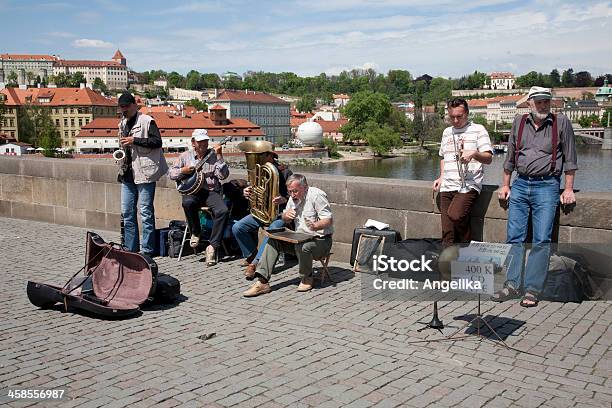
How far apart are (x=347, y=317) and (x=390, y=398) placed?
174 cm

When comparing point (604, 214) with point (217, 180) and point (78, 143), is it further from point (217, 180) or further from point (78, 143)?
point (78, 143)

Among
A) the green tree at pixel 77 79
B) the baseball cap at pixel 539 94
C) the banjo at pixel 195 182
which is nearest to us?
the baseball cap at pixel 539 94

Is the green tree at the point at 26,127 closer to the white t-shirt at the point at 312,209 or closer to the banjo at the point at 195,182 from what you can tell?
the banjo at the point at 195,182

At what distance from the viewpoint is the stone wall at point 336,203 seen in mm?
6625

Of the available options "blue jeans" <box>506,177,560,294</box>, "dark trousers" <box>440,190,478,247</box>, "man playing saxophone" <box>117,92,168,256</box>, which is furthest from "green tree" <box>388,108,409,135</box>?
"blue jeans" <box>506,177,560,294</box>

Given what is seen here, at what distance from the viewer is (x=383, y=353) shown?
16.8 ft

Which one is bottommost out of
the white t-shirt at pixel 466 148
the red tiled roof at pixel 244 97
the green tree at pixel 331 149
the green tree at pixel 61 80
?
the green tree at pixel 331 149

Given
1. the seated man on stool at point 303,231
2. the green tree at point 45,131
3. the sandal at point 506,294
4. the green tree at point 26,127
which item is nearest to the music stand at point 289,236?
the seated man on stool at point 303,231

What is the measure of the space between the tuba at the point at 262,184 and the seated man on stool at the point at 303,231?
559 mm

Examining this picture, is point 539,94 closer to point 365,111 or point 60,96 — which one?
point 60,96

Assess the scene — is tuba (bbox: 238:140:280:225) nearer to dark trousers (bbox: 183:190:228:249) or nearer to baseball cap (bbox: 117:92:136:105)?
dark trousers (bbox: 183:190:228:249)

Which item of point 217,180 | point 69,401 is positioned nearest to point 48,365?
point 69,401

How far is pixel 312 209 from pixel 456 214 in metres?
1.37

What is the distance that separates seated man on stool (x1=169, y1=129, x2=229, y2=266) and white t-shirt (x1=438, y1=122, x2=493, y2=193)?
8.49ft
